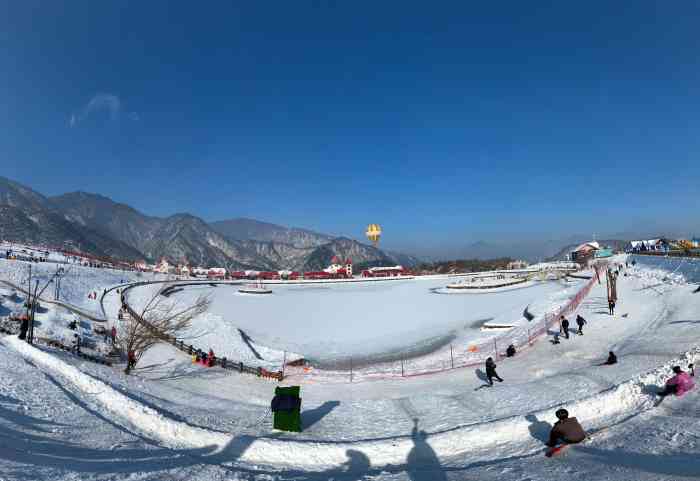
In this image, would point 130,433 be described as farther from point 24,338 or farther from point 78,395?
point 24,338

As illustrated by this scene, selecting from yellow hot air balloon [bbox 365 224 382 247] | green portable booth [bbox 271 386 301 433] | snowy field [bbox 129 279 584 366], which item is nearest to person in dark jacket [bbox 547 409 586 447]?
green portable booth [bbox 271 386 301 433]

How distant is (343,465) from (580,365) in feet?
41.9

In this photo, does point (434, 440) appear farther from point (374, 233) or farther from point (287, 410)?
point (374, 233)

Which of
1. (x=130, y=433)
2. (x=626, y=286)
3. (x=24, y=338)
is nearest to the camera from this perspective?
(x=130, y=433)

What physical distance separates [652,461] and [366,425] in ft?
22.1

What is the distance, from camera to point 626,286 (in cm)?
Result: 3259

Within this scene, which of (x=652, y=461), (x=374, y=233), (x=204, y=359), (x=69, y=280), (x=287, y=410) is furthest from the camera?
(x=374, y=233)

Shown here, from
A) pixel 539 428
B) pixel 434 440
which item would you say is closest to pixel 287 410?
pixel 434 440

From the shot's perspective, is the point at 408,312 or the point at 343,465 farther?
the point at 408,312

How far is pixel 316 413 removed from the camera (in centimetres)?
1237

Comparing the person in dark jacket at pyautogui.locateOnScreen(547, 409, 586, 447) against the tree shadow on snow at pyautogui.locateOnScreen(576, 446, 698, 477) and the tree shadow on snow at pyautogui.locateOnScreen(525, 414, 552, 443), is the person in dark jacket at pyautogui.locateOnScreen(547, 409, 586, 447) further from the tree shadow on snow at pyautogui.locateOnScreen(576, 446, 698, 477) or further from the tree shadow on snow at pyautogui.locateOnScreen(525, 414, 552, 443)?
the tree shadow on snow at pyautogui.locateOnScreen(525, 414, 552, 443)

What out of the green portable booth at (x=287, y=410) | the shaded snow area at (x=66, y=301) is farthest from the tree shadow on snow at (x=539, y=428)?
the shaded snow area at (x=66, y=301)

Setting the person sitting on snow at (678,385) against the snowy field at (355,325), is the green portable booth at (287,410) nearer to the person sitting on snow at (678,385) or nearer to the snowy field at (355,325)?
the person sitting on snow at (678,385)

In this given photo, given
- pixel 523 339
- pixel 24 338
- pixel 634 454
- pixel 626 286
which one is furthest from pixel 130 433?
pixel 626 286
